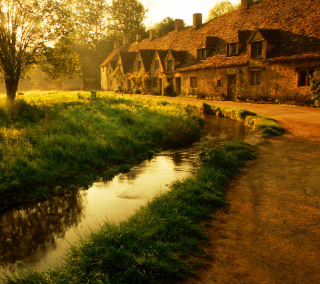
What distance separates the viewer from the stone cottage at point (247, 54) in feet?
70.7

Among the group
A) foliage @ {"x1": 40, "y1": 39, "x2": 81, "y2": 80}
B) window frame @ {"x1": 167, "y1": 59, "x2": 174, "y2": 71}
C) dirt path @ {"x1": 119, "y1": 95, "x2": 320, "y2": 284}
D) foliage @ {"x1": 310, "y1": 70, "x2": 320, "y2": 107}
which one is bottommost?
dirt path @ {"x1": 119, "y1": 95, "x2": 320, "y2": 284}

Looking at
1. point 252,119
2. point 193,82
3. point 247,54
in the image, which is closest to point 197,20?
point 193,82

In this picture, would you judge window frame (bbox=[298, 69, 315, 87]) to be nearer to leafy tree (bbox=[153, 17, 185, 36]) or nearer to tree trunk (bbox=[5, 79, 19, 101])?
tree trunk (bbox=[5, 79, 19, 101])

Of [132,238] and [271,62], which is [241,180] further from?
[271,62]

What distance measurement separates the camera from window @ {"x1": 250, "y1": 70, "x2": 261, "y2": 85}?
24.4m

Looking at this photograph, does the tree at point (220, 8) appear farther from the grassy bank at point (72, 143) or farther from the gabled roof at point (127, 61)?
the grassy bank at point (72, 143)

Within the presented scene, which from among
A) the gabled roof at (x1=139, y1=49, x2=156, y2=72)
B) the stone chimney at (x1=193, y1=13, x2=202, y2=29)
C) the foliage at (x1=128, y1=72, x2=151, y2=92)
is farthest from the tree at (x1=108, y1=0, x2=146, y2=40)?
the stone chimney at (x1=193, y1=13, x2=202, y2=29)

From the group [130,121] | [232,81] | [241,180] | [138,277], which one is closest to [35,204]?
[138,277]

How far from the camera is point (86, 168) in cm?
880

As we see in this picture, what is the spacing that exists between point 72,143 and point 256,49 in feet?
66.7

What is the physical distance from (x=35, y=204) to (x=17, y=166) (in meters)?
1.48

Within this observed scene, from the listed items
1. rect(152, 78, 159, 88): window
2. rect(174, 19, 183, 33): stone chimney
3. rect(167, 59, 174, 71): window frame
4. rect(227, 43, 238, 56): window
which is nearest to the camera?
rect(227, 43, 238, 56): window

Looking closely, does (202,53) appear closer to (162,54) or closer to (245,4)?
(245,4)

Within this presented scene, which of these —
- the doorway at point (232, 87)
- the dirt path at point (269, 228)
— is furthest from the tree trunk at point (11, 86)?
the doorway at point (232, 87)
